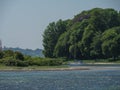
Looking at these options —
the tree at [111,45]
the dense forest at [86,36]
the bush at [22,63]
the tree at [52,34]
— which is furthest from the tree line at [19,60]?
the tree at [52,34]

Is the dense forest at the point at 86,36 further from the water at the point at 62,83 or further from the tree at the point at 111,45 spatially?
the water at the point at 62,83

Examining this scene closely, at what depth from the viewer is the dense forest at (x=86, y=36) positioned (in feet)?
445

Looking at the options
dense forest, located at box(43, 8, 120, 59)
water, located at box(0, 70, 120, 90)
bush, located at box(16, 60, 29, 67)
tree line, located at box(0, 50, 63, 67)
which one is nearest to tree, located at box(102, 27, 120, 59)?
dense forest, located at box(43, 8, 120, 59)

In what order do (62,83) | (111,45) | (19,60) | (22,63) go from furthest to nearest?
(111,45), (19,60), (22,63), (62,83)

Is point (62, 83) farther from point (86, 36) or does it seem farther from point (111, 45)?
point (86, 36)

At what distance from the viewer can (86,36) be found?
145625mm

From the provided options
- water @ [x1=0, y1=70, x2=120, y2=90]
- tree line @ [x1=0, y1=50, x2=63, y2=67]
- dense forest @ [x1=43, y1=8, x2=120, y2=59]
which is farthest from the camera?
dense forest @ [x1=43, y1=8, x2=120, y2=59]

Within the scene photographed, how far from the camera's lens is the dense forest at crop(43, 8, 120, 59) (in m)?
136

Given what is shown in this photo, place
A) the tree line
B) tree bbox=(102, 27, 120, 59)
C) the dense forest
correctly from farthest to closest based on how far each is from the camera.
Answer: the dense forest, tree bbox=(102, 27, 120, 59), the tree line

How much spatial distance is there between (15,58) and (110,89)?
2209 inches

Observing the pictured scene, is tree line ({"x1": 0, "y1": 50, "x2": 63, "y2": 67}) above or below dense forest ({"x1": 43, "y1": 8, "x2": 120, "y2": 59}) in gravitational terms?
below

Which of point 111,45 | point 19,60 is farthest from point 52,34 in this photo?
point 19,60

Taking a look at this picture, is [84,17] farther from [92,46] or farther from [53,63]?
[53,63]

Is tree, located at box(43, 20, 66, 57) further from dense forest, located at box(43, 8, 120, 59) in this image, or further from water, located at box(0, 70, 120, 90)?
water, located at box(0, 70, 120, 90)
